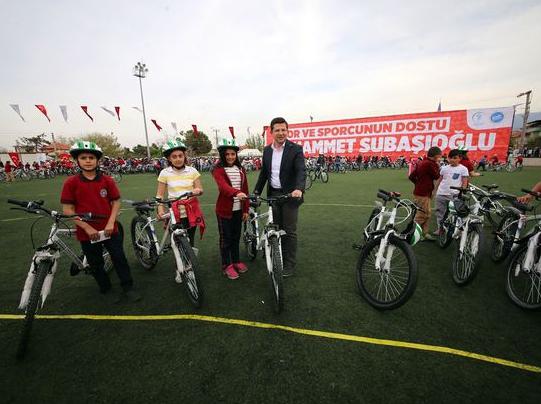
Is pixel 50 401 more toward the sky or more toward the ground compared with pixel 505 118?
more toward the ground

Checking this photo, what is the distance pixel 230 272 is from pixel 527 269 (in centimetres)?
365

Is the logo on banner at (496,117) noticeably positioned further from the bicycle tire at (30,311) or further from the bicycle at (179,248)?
the bicycle tire at (30,311)

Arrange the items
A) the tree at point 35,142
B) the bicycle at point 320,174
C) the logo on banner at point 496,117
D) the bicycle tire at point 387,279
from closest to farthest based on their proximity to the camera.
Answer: the bicycle tire at point 387,279, the bicycle at point 320,174, the logo on banner at point 496,117, the tree at point 35,142

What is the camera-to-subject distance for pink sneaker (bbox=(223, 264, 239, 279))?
12.9ft

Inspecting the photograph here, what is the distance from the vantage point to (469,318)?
2910 millimetres

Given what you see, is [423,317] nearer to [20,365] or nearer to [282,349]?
[282,349]

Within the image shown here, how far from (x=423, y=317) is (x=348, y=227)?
11.7 ft

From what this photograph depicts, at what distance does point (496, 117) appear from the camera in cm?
2208

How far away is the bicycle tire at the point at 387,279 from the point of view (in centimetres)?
271

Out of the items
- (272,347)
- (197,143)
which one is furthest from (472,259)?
(197,143)

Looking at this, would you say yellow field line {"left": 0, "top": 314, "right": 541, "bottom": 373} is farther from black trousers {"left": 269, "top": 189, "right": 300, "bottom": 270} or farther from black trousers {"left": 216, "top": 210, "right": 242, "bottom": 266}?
black trousers {"left": 269, "top": 189, "right": 300, "bottom": 270}

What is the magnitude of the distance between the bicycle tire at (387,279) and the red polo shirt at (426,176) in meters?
2.11

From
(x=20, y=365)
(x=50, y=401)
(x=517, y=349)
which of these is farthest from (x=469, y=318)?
(x=20, y=365)

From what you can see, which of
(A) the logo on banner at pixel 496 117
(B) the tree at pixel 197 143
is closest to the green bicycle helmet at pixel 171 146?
(A) the logo on banner at pixel 496 117
